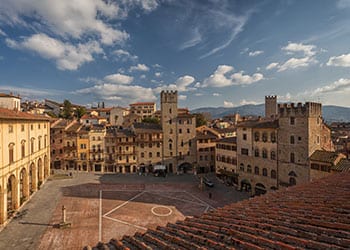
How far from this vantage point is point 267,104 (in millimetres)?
68250

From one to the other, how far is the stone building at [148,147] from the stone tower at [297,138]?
1172 inches

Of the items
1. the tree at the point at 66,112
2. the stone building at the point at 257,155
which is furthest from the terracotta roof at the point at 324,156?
the tree at the point at 66,112

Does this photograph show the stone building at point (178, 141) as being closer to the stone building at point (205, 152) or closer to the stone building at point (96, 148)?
the stone building at point (205, 152)

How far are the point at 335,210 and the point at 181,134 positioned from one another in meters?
49.5

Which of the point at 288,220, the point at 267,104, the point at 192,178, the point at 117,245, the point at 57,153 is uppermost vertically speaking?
the point at 267,104

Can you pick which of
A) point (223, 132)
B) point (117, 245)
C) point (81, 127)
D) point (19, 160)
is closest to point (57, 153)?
point (81, 127)

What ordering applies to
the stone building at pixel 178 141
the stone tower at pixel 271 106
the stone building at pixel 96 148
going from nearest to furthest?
1. the stone building at pixel 96 148
2. the stone building at pixel 178 141
3. the stone tower at pixel 271 106

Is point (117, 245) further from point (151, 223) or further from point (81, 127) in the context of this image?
point (81, 127)

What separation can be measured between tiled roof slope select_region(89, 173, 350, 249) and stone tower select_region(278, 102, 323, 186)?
2636 centimetres

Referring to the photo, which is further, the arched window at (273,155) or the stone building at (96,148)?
the stone building at (96,148)

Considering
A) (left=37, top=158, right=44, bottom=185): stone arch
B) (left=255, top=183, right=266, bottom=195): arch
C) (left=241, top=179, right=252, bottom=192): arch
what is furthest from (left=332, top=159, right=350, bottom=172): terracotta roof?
(left=37, top=158, right=44, bottom=185): stone arch

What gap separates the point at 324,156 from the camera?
30641mm

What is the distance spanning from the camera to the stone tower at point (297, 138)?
32594 mm

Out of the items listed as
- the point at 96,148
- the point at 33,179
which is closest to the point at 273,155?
the point at 33,179
